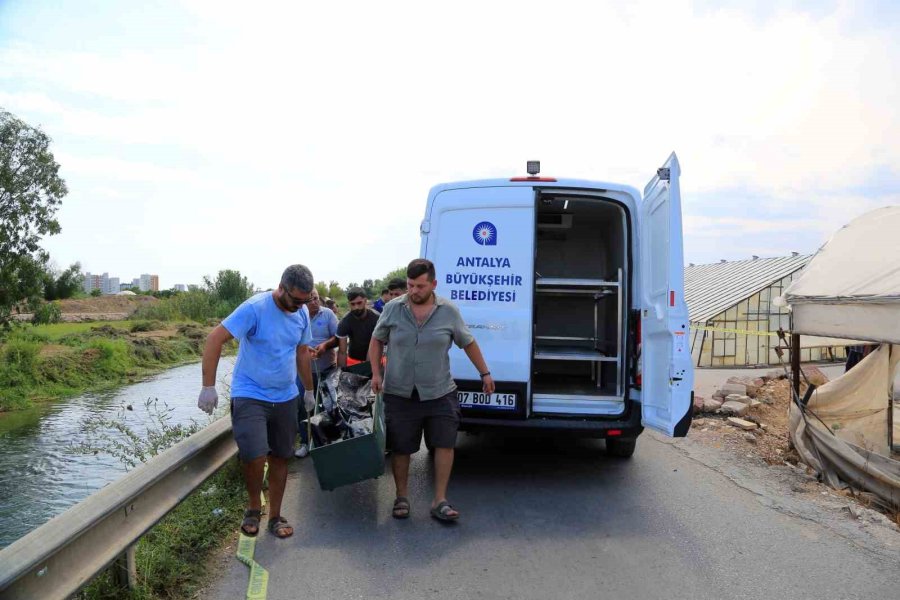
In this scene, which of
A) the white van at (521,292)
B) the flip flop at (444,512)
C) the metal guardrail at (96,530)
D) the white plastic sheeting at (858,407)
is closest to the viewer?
the metal guardrail at (96,530)

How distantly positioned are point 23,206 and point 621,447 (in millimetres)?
26979

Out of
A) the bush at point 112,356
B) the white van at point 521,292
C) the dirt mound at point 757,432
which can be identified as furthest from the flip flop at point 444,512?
the bush at point 112,356

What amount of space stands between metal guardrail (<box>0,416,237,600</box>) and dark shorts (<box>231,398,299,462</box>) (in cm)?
34

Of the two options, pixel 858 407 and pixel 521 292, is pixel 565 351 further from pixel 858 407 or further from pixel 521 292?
pixel 858 407

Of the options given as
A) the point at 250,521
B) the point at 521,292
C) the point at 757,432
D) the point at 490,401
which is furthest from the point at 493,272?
the point at 757,432

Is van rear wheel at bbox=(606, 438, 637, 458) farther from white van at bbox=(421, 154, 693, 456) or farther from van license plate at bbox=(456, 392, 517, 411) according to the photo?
van license plate at bbox=(456, 392, 517, 411)

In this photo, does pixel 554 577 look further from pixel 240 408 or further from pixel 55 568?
pixel 55 568

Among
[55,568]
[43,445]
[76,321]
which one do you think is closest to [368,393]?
[55,568]

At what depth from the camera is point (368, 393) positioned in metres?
5.65

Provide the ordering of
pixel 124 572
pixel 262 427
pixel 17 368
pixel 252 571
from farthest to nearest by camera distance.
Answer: pixel 17 368 < pixel 262 427 < pixel 252 571 < pixel 124 572

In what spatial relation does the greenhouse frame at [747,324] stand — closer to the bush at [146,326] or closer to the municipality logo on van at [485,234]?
the municipality logo on van at [485,234]

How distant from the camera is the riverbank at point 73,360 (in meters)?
20.0

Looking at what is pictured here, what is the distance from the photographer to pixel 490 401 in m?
5.48

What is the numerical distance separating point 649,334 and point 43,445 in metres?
11.7
